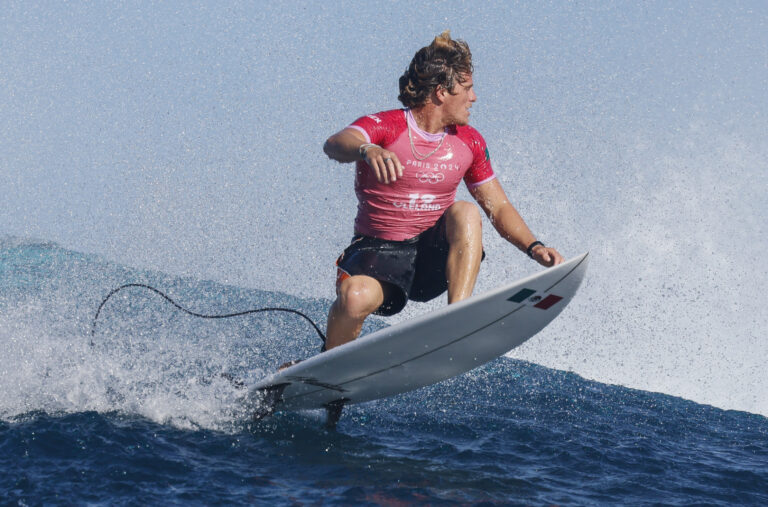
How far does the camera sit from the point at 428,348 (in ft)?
15.1

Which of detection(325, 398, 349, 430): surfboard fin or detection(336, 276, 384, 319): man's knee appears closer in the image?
detection(336, 276, 384, 319): man's knee

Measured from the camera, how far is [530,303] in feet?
14.3

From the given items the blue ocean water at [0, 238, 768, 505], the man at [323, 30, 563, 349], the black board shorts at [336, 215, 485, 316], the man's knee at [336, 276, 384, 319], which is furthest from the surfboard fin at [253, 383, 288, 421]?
the black board shorts at [336, 215, 485, 316]

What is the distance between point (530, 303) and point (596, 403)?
5.37 metres

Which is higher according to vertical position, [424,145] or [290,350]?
[424,145]

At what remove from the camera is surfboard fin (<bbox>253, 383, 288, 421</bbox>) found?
5.07 m

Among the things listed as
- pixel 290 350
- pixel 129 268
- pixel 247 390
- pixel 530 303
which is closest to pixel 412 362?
pixel 530 303

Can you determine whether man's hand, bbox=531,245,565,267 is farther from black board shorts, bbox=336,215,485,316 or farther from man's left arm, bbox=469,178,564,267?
black board shorts, bbox=336,215,485,316

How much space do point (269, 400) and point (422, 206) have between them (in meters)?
1.97

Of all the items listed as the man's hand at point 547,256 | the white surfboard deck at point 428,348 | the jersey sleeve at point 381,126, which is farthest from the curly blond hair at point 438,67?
the white surfboard deck at point 428,348

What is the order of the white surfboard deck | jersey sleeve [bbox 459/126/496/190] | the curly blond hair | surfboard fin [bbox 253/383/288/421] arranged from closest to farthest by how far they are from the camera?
the white surfboard deck < the curly blond hair < jersey sleeve [bbox 459/126/496/190] < surfboard fin [bbox 253/383/288/421]

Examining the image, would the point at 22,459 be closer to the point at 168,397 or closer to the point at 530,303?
the point at 168,397

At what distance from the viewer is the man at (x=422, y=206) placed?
14.9 ft

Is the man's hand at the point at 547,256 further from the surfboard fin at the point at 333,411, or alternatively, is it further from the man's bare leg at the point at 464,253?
the surfboard fin at the point at 333,411
